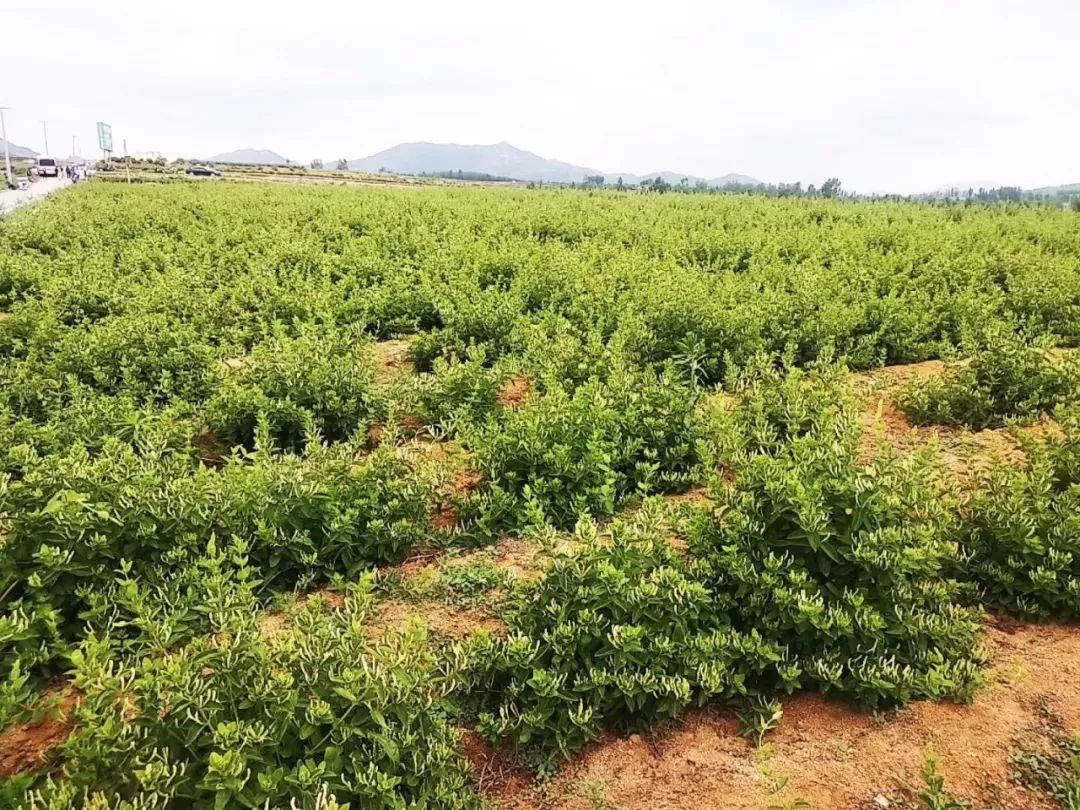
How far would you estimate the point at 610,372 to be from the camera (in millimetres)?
5805

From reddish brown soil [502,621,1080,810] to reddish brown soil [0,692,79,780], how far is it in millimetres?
1757

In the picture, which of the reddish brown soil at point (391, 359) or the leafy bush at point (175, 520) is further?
the reddish brown soil at point (391, 359)

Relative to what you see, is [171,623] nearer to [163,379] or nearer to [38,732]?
[38,732]

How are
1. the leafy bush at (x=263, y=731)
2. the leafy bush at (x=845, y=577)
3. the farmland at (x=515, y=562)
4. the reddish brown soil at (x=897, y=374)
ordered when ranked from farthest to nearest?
the reddish brown soil at (x=897, y=374) → the leafy bush at (x=845, y=577) → the farmland at (x=515, y=562) → the leafy bush at (x=263, y=731)

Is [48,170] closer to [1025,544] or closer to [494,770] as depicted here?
[494,770]

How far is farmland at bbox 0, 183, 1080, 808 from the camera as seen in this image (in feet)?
7.97

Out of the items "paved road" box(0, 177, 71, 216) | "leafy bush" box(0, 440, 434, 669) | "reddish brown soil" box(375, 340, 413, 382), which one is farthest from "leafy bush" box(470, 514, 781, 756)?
"paved road" box(0, 177, 71, 216)

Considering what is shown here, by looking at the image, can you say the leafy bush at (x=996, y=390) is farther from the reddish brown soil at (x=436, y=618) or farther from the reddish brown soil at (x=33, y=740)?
the reddish brown soil at (x=33, y=740)

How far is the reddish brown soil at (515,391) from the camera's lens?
636 cm

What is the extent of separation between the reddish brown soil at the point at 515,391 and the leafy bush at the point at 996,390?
10.9 ft

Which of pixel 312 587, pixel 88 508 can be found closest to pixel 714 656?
pixel 312 587

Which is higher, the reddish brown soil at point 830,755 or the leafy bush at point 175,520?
the leafy bush at point 175,520

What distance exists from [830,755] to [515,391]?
14.8 ft

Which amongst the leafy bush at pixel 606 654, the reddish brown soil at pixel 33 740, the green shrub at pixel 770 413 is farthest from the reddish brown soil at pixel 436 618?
the green shrub at pixel 770 413
